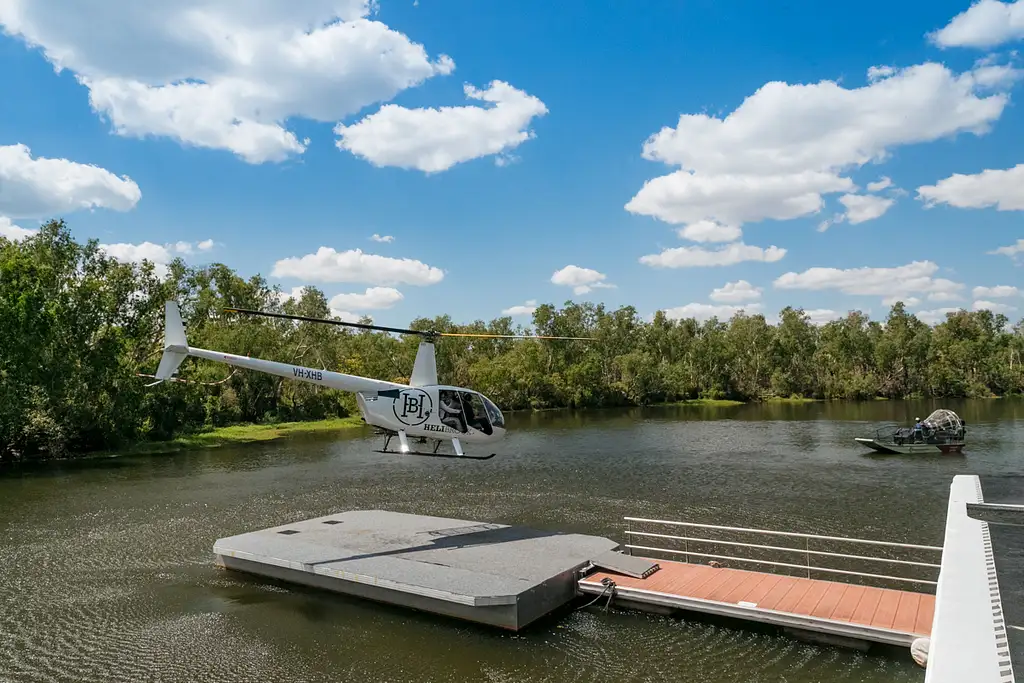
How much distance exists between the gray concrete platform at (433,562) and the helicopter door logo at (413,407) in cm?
335

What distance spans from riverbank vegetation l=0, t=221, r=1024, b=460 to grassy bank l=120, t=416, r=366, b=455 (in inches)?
61.0

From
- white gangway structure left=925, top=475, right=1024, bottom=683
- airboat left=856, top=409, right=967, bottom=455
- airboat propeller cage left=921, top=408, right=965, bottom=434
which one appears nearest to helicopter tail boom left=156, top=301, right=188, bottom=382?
white gangway structure left=925, top=475, right=1024, bottom=683

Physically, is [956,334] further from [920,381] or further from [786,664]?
[786,664]

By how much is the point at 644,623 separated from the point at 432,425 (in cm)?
794

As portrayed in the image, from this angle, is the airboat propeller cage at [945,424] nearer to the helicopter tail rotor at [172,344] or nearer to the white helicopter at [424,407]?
the white helicopter at [424,407]

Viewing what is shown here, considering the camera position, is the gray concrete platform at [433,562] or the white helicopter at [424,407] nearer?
the gray concrete platform at [433,562]

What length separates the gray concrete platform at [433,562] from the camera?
46.9 feet

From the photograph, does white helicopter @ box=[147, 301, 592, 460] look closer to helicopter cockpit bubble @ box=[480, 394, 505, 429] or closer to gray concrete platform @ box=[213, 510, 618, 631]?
helicopter cockpit bubble @ box=[480, 394, 505, 429]

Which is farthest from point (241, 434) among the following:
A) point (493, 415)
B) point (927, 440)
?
point (927, 440)

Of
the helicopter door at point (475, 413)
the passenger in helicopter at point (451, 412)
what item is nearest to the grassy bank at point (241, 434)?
the passenger in helicopter at point (451, 412)

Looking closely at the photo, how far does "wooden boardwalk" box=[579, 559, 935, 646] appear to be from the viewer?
1234cm

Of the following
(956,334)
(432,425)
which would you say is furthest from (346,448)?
(956,334)

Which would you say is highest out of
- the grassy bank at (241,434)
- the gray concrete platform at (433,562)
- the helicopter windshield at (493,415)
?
the helicopter windshield at (493,415)

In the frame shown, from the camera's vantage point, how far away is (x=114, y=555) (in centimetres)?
2098
